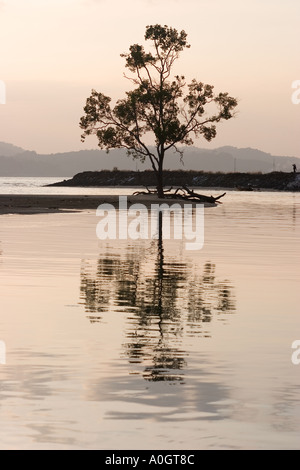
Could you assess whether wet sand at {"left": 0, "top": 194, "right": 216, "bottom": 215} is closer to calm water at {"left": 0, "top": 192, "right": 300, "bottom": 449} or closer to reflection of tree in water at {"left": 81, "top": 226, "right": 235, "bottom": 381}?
reflection of tree in water at {"left": 81, "top": 226, "right": 235, "bottom": 381}

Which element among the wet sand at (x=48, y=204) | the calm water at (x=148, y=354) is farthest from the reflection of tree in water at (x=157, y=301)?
the wet sand at (x=48, y=204)

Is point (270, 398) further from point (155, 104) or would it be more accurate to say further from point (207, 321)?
point (155, 104)

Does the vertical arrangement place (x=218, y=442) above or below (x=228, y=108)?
below

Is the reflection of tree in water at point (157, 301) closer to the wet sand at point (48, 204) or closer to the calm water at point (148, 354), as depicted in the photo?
the calm water at point (148, 354)

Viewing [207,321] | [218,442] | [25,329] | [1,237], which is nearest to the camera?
[218,442]

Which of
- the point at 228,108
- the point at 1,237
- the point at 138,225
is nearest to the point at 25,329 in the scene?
the point at 1,237

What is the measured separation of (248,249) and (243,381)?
20920 millimetres

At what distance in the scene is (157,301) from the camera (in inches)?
714

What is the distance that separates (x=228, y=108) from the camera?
90062 mm

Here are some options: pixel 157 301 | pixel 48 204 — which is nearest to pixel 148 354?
pixel 157 301

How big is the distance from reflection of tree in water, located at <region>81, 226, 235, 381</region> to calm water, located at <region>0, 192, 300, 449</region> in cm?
3

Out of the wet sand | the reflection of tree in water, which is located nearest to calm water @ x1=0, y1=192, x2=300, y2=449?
the reflection of tree in water

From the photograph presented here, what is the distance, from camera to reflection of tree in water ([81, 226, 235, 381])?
41.1 feet

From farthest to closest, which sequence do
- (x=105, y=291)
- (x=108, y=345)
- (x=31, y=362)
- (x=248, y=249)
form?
1. (x=248, y=249)
2. (x=105, y=291)
3. (x=108, y=345)
4. (x=31, y=362)
